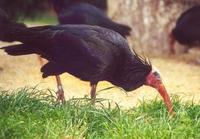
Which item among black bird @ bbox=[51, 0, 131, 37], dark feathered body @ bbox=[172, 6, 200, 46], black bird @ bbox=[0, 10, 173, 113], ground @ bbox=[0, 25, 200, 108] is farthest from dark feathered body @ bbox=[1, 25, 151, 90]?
dark feathered body @ bbox=[172, 6, 200, 46]

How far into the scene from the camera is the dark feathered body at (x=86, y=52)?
6.44 meters

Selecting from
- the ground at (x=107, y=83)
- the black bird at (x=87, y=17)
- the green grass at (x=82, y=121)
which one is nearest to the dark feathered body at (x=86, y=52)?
the green grass at (x=82, y=121)

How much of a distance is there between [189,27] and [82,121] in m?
4.21

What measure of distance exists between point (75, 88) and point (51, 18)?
890cm

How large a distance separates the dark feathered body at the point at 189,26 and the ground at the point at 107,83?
16.7 inches

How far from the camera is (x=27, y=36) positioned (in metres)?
6.49

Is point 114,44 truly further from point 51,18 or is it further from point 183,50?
point 51,18

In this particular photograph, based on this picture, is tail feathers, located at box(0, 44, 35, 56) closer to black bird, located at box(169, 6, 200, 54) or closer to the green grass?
the green grass

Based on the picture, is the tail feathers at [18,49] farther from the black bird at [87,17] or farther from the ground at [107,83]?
the black bird at [87,17]

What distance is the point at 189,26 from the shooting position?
9.76 m

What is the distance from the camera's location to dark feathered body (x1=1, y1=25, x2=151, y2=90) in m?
6.44

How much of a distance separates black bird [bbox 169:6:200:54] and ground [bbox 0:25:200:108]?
0.40m

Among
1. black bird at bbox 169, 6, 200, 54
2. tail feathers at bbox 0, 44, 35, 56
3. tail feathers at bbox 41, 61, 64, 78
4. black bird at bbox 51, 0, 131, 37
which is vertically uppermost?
black bird at bbox 169, 6, 200, 54

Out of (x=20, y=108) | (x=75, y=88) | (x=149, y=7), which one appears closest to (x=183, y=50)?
(x=149, y=7)
